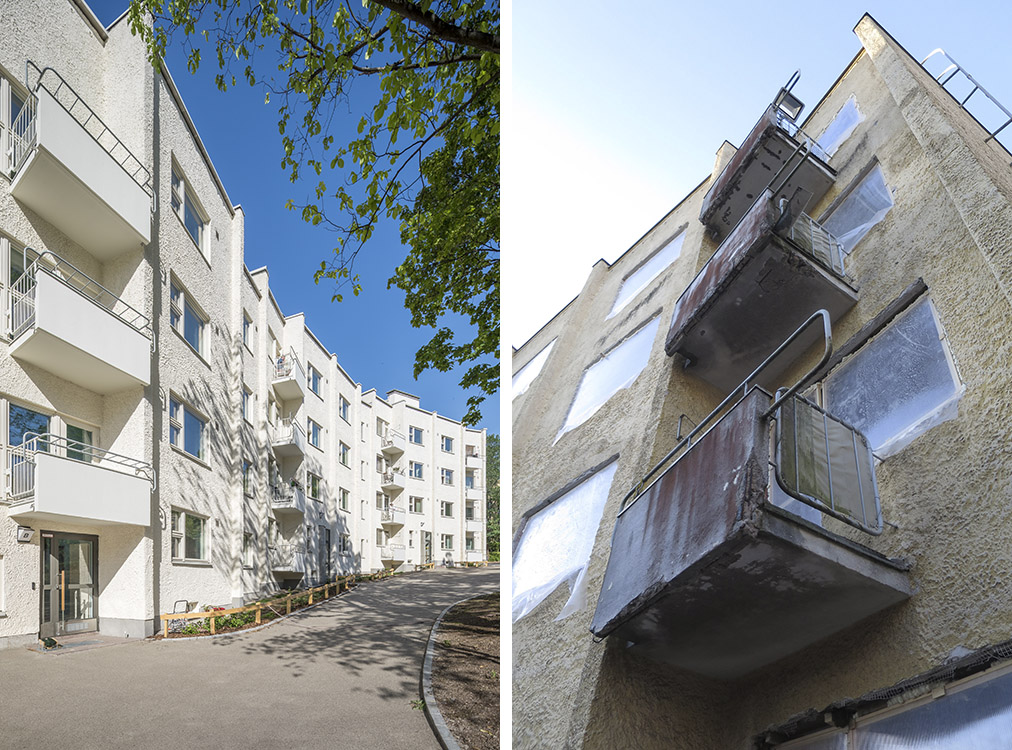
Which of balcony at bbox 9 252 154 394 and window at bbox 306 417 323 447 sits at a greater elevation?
balcony at bbox 9 252 154 394

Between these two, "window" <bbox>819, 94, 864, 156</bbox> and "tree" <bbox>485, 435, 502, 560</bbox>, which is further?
"tree" <bbox>485, 435, 502, 560</bbox>

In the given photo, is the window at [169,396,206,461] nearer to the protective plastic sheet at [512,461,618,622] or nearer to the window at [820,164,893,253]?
the protective plastic sheet at [512,461,618,622]

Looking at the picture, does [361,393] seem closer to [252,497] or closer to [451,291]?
[252,497]

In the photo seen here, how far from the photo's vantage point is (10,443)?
88 centimetres

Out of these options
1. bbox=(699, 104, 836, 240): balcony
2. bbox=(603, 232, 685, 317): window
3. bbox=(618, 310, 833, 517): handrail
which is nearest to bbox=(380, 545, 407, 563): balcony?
bbox=(618, 310, 833, 517): handrail

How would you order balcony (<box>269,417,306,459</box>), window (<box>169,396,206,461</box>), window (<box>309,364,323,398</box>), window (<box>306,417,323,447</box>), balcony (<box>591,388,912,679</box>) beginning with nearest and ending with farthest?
1. balcony (<box>591,388,912,679</box>)
2. window (<box>169,396,206,461</box>)
3. balcony (<box>269,417,306,459</box>)
4. window (<box>309,364,323,398</box>)
5. window (<box>306,417,323,447</box>)

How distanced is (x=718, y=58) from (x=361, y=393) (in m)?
1.06

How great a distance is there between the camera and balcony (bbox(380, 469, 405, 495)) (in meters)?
1.49

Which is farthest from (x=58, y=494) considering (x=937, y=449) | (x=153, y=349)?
(x=937, y=449)

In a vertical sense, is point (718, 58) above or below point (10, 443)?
above

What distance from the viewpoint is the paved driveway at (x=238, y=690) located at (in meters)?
0.90

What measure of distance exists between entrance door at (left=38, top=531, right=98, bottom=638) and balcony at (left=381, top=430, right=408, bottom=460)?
666 mm

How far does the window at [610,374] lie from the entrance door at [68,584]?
934 mm

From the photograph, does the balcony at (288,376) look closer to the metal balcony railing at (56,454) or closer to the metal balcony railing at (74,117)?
the metal balcony railing at (56,454)
